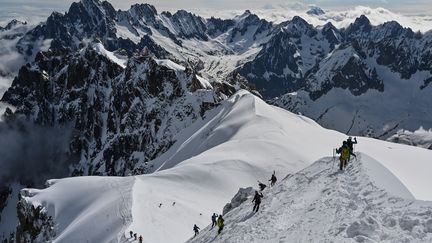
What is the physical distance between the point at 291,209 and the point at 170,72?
166 meters

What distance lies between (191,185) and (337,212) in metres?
44.2

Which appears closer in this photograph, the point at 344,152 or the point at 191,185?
the point at 344,152

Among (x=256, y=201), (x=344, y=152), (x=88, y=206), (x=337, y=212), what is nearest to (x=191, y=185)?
(x=88, y=206)

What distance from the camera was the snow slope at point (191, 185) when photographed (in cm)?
5647

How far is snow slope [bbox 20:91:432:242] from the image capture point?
185ft

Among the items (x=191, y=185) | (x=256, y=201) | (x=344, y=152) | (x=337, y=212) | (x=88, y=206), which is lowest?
(x=88, y=206)

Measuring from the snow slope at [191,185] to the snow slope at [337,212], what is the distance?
1038 mm

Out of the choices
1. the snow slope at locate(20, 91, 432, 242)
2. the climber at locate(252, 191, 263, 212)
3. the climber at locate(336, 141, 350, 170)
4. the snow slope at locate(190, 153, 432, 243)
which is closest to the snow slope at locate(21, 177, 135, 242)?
the snow slope at locate(20, 91, 432, 242)

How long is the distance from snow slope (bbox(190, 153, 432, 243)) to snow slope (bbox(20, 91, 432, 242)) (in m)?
1.04

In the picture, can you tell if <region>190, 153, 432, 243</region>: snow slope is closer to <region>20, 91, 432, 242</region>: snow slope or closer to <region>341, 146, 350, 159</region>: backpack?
<region>20, 91, 432, 242</region>: snow slope

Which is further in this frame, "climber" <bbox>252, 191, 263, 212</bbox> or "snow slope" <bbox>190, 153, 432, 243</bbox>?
"climber" <bbox>252, 191, 263, 212</bbox>

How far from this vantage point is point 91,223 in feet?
200

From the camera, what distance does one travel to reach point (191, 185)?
75.2 m

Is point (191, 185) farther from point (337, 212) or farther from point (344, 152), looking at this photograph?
point (337, 212)
